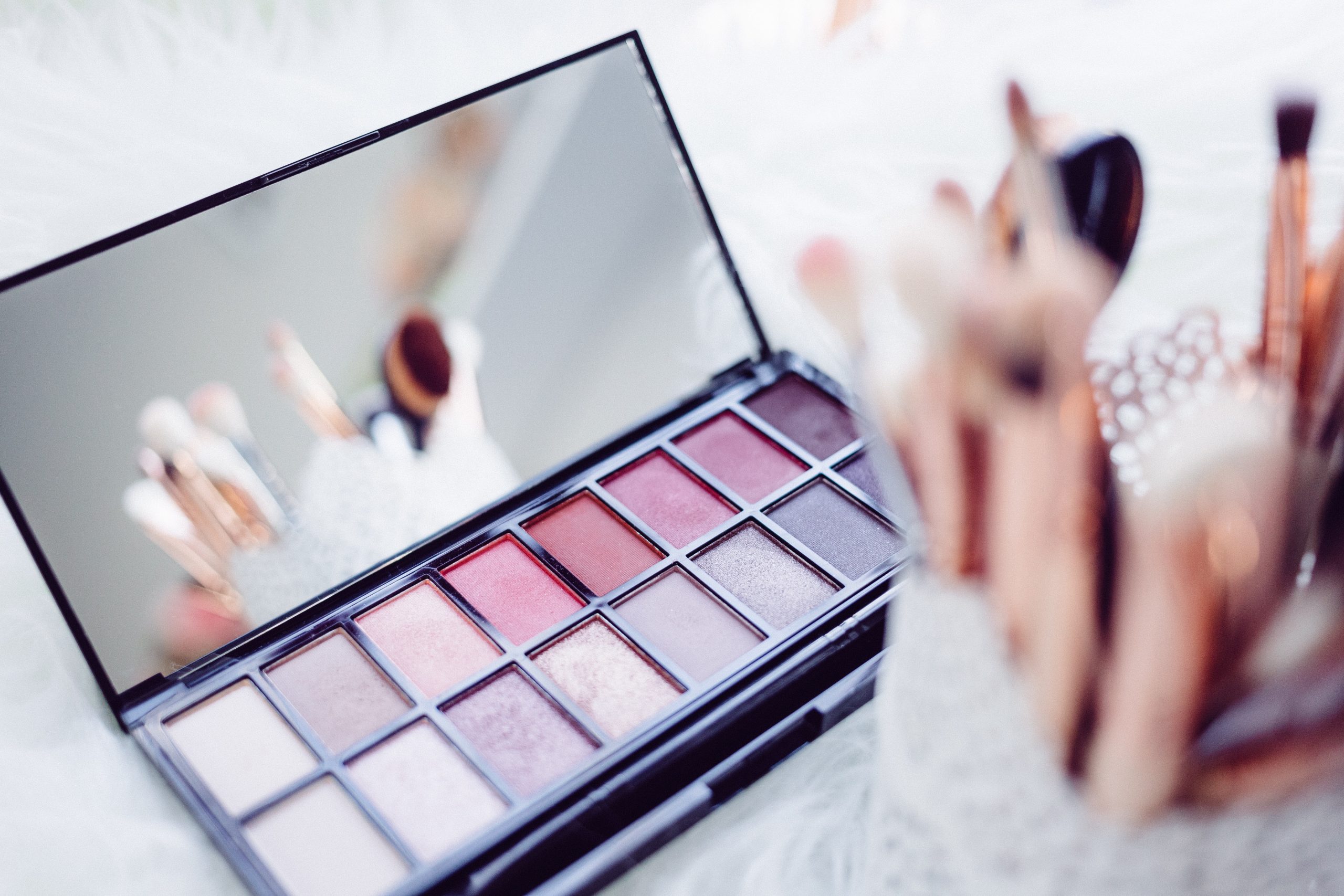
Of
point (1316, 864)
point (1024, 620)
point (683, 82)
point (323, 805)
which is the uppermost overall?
point (683, 82)

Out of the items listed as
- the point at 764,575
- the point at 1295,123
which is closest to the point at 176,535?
the point at 764,575

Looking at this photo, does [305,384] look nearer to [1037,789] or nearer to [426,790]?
[426,790]

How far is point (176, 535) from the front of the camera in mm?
744

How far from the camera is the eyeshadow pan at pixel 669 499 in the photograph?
825mm

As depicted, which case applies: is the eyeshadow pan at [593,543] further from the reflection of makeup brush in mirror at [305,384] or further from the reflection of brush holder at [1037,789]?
the reflection of brush holder at [1037,789]

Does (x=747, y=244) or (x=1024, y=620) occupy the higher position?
(x=747, y=244)

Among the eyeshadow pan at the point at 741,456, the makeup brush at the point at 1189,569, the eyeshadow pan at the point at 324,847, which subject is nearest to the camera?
the makeup brush at the point at 1189,569

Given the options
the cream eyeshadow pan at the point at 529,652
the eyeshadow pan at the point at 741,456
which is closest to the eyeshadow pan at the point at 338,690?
the cream eyeshadow pan at the point at 529,652

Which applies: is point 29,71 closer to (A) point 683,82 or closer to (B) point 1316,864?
(A) point 683,82

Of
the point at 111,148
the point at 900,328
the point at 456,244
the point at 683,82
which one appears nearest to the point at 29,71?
the point at 111,148

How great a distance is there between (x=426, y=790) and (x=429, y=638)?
0.37 ft

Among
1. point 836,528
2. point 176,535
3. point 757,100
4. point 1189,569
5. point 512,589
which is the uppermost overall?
point 757,100

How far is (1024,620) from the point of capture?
1.27ft

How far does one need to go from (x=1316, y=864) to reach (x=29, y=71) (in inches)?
39.6
